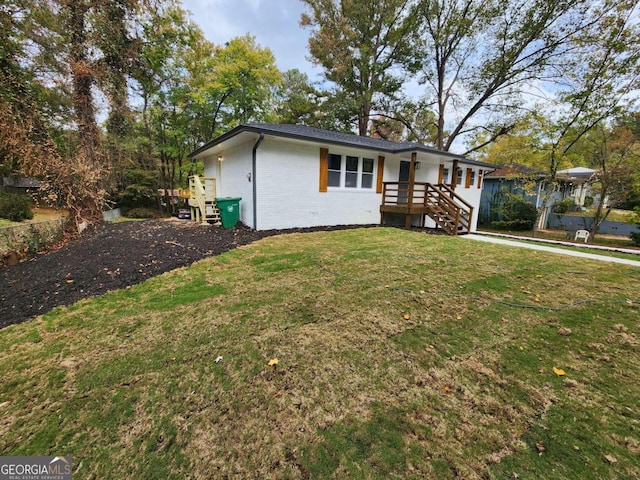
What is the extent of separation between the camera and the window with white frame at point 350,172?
9.68 meters

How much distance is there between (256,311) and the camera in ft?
10.8

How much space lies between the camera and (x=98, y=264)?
498cm

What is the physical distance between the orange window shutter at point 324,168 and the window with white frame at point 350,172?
0.39 m

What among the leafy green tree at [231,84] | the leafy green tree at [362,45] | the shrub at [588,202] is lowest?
the shrub at [588,202]

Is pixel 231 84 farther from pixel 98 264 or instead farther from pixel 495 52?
pixel 495 52

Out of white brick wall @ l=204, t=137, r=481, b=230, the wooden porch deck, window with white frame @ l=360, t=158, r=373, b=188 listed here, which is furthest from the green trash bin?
the wooden porch deck

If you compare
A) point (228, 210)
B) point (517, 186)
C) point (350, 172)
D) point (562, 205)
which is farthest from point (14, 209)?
point (562, 205)

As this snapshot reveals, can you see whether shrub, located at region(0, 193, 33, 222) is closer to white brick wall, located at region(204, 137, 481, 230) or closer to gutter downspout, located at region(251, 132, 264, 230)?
white brick wall, located at region(204, 137, 481, 230)

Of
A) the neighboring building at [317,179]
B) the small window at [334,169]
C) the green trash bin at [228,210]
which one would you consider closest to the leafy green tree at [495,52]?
the neighboring building at [317,179]

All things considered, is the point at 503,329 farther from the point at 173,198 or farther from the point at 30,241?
the point at 173,198

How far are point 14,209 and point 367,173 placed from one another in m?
13.0

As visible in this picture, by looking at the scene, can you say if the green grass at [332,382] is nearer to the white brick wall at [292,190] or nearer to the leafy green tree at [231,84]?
the white brick wall at [292,190]

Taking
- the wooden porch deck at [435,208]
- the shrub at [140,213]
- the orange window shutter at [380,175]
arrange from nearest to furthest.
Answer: the wooden porch deck at [435,208] < the orange window shutter at [380,175] < the shrub at [140,213]

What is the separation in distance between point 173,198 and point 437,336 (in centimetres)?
2029
